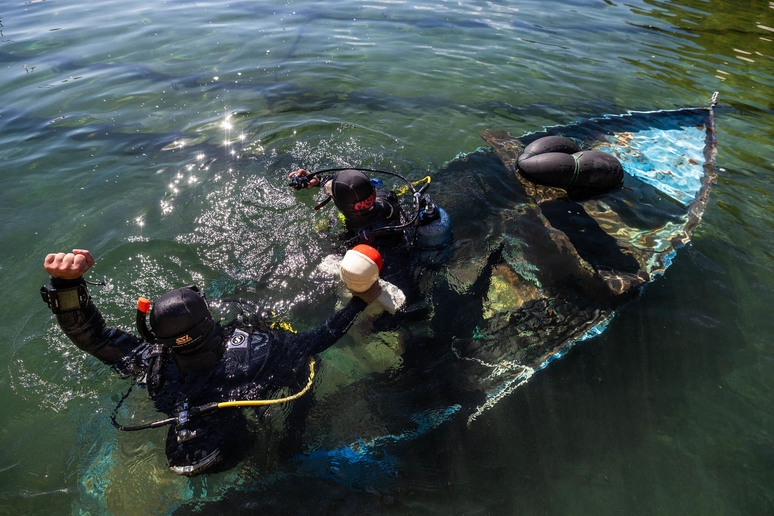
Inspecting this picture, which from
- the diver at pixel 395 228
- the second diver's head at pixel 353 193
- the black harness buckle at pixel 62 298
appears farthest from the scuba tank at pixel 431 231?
the black harness buckle at pixel 62 298

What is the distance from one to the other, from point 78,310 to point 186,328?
93cm

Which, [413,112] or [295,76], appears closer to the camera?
[413,112]

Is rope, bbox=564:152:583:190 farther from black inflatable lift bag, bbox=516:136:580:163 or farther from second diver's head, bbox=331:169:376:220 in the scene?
second diver's head, bbox=331:169:376:220

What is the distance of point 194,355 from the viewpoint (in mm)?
2867

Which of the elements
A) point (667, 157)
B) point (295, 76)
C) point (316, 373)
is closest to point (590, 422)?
point (316, 373)

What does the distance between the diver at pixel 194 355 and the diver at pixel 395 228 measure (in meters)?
1.14

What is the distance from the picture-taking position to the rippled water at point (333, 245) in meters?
3.12

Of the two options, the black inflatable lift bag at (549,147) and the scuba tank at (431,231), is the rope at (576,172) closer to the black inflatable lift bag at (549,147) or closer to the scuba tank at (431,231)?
the black inflatable lift bag at (549,147)

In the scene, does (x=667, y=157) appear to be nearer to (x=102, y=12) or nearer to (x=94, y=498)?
(x=94, y=498)

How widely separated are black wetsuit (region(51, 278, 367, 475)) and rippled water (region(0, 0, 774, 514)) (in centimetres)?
49

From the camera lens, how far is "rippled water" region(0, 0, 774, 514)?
3123 millimetres

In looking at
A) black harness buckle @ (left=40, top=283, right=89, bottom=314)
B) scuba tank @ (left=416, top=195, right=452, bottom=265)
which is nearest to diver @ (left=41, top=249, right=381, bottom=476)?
black harness buckle @ (left=40, top=283, right=89, bottom=314)

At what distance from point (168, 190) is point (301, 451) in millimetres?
4728

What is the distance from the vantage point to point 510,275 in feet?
15.1
